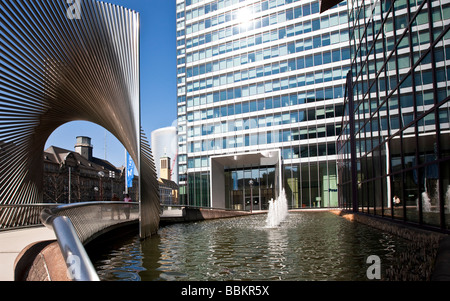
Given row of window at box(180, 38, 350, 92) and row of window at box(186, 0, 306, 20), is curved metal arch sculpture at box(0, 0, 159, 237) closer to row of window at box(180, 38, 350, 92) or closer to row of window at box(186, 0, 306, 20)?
row of window at box(180, 38, 350, 92)

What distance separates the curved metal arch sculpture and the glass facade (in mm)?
7266

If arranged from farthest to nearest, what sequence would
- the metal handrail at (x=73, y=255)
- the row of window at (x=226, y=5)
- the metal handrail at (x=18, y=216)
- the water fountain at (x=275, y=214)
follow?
the row of window at (x=226, y=5)
the water fountain at (x=275, y=214)
the metal handrail at (x=18, y=216)
the metal handrail at (x=73, y=255)

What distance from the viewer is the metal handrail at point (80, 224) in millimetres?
2102

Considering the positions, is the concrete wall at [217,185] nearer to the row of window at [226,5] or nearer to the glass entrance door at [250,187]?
the glass entrance door at [250,187]

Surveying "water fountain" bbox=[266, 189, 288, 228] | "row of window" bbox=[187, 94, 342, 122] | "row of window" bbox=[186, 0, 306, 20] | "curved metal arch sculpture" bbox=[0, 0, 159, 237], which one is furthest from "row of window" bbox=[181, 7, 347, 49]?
"curved metal arch sculpture" bbox=[0, 0, 159, 237]

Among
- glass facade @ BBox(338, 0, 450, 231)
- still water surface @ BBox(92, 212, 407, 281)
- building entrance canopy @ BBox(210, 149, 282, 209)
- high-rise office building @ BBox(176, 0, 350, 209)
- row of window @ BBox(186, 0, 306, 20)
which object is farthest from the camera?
row of window @ BBox(186, 0, 306, 20)

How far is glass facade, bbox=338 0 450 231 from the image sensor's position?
831cm

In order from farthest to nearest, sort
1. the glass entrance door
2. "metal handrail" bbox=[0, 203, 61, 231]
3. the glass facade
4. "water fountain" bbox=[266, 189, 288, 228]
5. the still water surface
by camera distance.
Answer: the glass entrance door → "water fountain" bbox=[266, 189, 288, 228] → "metal handrail" bbox=[0, 203, 61, 231] → the glass facade → the still water surface

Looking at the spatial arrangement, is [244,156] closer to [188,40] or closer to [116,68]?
[188,40]

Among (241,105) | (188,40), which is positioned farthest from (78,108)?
(188,40)

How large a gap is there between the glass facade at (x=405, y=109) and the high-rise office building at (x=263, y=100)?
21704mm

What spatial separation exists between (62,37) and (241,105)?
37.1m

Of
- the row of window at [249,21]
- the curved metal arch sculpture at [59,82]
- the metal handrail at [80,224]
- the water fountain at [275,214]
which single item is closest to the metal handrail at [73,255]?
the metal handrail at [80,224]
